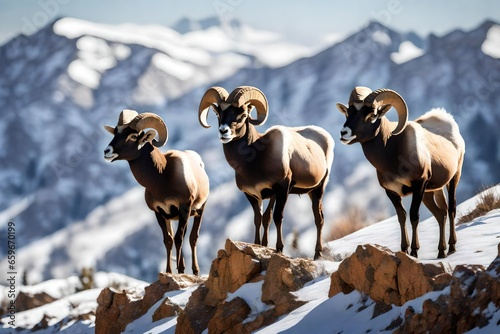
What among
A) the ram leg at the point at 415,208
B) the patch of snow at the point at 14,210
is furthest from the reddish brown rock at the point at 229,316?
the patch of snow at the point at 14,210

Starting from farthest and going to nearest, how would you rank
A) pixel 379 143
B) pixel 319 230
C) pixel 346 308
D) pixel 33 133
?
pixel 33 133 → pixel 319 230 → pixel 379 143 → pixel 346 308

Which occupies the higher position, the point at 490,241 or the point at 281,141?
the point at 281,141

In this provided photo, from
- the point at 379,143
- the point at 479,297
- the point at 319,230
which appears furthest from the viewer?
the point at 319,230

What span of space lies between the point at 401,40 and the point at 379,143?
6729 inches

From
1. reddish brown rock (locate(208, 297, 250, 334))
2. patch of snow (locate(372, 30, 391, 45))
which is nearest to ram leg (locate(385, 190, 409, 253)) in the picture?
reddish brown rock (locate(208, 297, 250, 334))

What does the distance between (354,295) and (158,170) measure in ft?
16.8

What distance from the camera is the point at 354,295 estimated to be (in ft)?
35.5

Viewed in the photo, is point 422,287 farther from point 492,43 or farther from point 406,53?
point 406,53

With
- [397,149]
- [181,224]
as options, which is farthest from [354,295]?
[181,224]

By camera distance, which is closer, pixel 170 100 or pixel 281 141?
pixel 281 141

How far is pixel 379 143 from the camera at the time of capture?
1263 centimetres

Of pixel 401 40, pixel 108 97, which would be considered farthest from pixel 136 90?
pixel 401 40

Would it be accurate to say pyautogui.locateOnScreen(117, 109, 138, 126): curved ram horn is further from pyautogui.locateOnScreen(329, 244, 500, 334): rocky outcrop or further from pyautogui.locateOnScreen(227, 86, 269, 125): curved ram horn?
pyautogui.locateOnScreen(329, 244, 500, 334): rocky outcrop

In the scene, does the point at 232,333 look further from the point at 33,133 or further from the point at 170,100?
the point at 170,100
